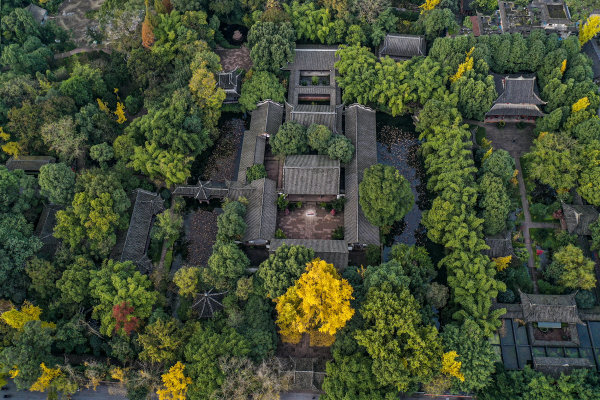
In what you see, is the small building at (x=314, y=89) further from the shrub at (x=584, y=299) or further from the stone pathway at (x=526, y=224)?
the shrub at (x=584, y=299)

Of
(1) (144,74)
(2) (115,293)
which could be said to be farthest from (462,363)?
(1) (144,74)

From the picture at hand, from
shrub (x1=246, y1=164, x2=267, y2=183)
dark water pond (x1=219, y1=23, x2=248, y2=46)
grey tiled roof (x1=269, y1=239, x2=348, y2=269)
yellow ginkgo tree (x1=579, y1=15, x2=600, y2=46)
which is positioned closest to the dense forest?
yellow ginkgo tree (x1=579, y1=15, x2=600, y2=46)

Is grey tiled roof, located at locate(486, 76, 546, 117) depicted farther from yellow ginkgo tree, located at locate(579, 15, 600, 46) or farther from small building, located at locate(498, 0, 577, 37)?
yellow ginkgo tree, located at locate(579, 15, 600, 46)

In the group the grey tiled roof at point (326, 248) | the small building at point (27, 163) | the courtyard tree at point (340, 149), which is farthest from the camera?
the small building at point (27, 163)

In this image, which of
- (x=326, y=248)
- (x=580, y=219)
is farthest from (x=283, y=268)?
(x=580, y=219)

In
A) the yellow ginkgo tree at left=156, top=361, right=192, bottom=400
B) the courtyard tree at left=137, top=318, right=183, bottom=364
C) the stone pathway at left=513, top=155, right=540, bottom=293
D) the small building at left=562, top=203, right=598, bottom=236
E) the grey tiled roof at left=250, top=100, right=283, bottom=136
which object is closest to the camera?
the yellow ginkgo tree at left=156, top=361, right=192, bottom=400

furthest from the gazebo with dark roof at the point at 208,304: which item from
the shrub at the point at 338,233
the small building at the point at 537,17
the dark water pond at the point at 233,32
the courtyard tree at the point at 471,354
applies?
the small building at the point at 537,17
